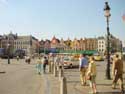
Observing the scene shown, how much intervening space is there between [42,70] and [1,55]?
256ft

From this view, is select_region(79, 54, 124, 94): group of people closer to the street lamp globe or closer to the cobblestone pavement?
the cobblestone pavement

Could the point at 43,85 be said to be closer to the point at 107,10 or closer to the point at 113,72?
the point at 113,72

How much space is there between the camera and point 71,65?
46781mm

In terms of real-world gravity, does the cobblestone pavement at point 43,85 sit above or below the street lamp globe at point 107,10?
below

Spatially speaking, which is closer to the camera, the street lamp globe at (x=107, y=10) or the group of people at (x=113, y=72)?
the group of people at (x=113, y=72)

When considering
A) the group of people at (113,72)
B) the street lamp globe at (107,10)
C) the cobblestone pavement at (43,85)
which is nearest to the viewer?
the group of people at (113,72)

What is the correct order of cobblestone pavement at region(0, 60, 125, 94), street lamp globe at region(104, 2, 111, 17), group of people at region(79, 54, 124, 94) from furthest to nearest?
1. street lamp globe at region(104, 2, 111, 17)
2. cobblestone pavement at region(0, 60, 125, 94)
3. group of people at region(79, 54, 124, 94)

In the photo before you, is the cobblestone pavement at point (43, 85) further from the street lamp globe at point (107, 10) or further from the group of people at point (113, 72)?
the street lamp globe at point (107, 10)

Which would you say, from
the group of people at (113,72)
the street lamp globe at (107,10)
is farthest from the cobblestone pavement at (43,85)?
the street lamp globe at (107,10)

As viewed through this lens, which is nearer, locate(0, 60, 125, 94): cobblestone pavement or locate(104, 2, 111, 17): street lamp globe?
locate(0, 60, 125, 94): cobblestone pavement

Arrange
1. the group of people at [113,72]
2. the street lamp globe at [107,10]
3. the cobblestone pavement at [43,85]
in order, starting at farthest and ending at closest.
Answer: the street lamp globe at [107,10], the cobblestone pavement at [43,85], the group of people at [113,72]

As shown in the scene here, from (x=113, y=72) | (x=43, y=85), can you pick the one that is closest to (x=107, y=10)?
(x=43, y=85)

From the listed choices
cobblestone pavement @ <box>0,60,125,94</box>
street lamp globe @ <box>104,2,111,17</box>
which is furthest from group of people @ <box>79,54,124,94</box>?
street lamp globe @ <box>104,2,111,17</box>

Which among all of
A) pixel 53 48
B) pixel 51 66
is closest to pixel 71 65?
pixel 51 66
